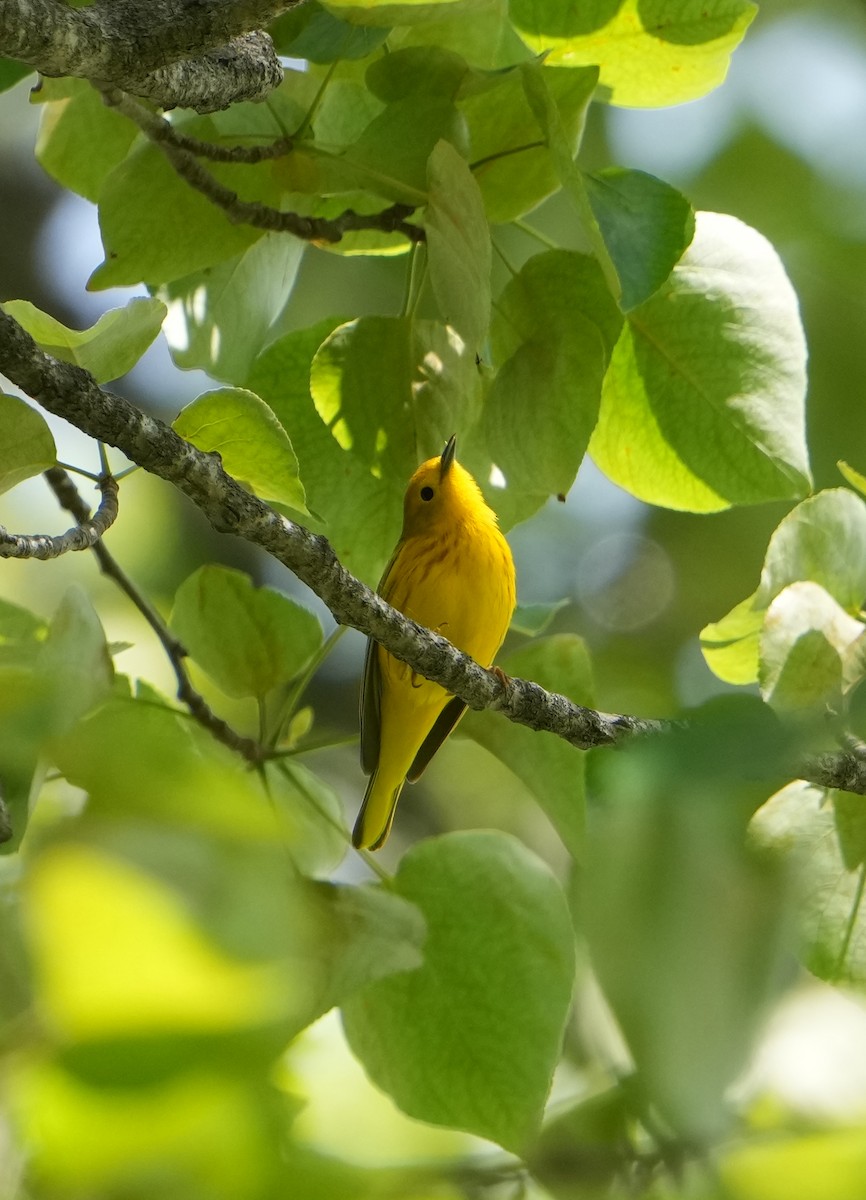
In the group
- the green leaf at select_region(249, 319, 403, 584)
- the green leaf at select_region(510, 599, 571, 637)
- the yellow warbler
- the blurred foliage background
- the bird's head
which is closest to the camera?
the blurred foliage background

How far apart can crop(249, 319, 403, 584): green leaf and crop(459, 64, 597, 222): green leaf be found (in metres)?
0.20

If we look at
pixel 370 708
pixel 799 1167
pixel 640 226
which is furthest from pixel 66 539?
pixel 370 708

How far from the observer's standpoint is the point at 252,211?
1034mm

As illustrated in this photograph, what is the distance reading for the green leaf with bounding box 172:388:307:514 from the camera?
83 centimetres

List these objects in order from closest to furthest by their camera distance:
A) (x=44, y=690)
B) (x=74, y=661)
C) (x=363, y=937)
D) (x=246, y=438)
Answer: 1. (x=44, y=690)
2. (x=74, y=661)
3. (x=363, y=937)
4. (x=246, y=438)

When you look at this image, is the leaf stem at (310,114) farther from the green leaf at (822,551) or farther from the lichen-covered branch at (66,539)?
the green leaf at (822,551)

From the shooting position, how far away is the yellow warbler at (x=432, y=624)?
2090 millimetres

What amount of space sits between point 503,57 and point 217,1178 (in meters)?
1.05

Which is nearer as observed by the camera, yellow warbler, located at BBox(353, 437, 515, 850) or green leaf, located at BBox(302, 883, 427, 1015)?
green leaf, located at BBox(302, 883, 427, 1015)

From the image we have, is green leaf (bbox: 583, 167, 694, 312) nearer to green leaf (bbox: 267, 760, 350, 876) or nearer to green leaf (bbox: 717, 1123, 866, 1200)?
green leaf (bbox: 267, 760, 350, 876)

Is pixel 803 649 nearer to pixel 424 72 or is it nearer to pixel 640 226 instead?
pixel 640 226

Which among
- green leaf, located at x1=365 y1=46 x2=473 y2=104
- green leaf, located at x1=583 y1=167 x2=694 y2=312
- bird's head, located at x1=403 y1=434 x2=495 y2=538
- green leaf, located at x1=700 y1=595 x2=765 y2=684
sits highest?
bird's head, located at x1=403 y1=434 x2=495 y2=538

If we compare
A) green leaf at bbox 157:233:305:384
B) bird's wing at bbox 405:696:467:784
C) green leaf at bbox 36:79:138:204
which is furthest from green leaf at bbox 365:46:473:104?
bird's wing at bbox 405:696:467:784

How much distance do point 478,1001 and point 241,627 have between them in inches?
16.0
